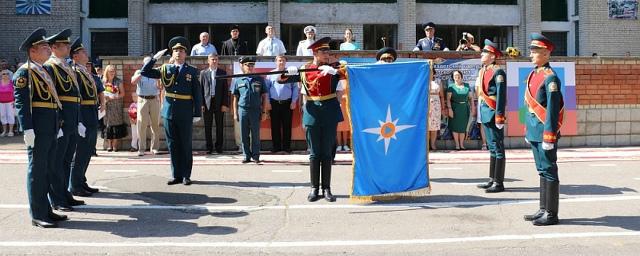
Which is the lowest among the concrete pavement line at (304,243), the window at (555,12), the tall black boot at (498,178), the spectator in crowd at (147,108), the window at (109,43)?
the concrete pavement line at (304,243)

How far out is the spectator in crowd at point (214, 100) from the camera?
13328 mm

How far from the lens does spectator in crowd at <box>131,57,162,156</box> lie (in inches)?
521

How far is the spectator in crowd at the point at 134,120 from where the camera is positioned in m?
13.6

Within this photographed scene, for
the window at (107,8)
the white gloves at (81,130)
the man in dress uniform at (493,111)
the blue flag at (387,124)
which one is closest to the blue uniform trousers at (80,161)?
the white gloves at (81,130)

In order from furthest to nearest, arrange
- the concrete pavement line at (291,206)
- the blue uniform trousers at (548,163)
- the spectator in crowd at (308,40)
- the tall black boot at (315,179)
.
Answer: the spectator in crowd at (308,40) → the tall black boot at (315,179) → the concrete pavement line at (291,206) → the blue uniform trousers at (548,163)

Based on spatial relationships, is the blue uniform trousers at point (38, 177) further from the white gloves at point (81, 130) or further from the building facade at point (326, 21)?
the building facade at point (326, 21)

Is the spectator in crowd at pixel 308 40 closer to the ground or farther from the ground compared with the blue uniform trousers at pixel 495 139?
farther from the ground

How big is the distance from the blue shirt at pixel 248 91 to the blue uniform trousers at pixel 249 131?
0.11m

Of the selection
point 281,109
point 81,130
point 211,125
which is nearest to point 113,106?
point 211,125

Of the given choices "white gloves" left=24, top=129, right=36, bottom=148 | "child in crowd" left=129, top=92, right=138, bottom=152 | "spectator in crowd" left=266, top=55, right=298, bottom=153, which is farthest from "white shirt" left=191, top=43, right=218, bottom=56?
"white gloves" left=24, top=129, right=36, bottom=148

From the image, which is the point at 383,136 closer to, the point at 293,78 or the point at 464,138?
the point at 293,78

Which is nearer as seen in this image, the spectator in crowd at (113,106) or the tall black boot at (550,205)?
the tall black boot at (550,205)

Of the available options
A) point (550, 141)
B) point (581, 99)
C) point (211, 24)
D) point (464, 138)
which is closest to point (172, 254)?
point (550, 141)

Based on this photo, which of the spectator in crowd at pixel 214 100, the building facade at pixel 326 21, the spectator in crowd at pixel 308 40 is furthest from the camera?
the building facade at pixel 326 21
